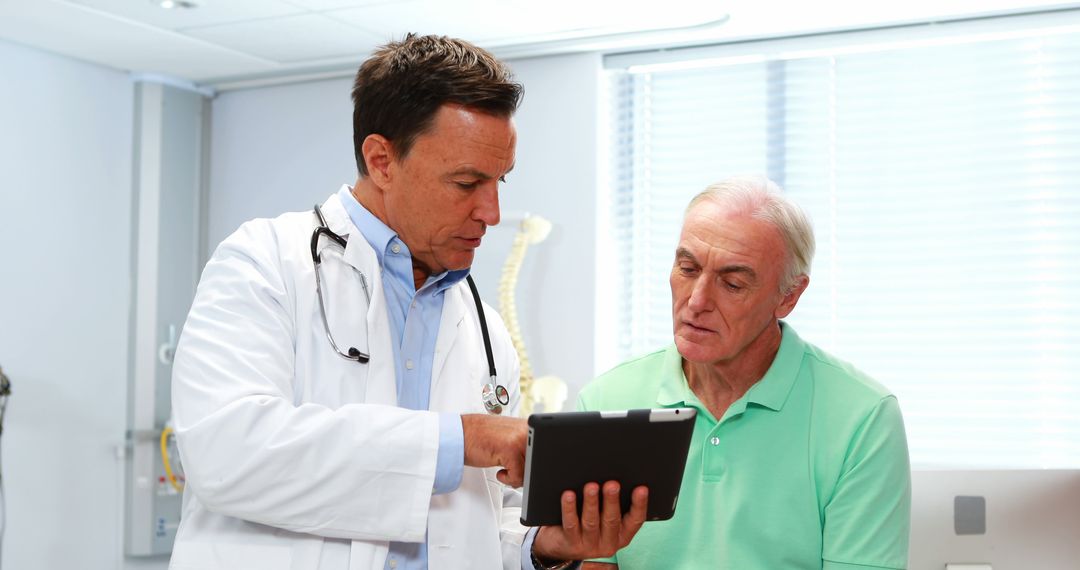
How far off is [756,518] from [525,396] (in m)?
1.89

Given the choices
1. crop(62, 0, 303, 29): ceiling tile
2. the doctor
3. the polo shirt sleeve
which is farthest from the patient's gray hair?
crop(62, 0, 303, 29): ceiling tile

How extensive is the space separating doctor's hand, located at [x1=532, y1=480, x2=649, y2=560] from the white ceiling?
214 centimetres

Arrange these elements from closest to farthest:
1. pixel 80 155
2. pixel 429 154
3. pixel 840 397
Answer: pixel 429 154 < pixel 840 397 < pixel 80 155

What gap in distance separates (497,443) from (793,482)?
518 mm

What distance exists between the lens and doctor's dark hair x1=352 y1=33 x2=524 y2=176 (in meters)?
1.50

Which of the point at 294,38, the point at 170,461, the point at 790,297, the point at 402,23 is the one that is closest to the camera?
the point at 790,297

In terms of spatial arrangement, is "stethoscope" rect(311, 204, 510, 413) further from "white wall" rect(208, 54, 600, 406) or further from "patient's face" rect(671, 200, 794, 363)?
"white wall" rect(208, 54, 600, 406)

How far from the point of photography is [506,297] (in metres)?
3.47

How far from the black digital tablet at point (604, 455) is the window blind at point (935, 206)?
2.36 meters

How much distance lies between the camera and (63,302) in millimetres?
3904

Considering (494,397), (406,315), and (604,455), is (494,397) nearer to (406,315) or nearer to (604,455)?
(406,315)

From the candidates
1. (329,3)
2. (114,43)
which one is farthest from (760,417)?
(114,43)

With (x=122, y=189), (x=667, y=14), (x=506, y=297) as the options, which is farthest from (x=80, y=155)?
(x=667, y=14)

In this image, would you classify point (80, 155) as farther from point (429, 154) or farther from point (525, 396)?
point (429, 154)
